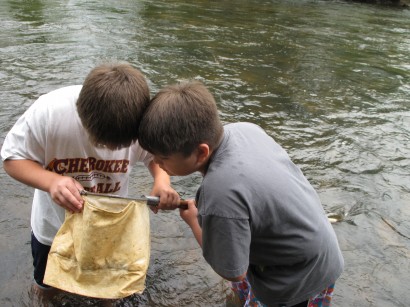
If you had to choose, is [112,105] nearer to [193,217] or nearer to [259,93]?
[193,217]

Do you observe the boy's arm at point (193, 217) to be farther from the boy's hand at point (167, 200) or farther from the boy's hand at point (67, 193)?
the boy's hand at point (67, 193)

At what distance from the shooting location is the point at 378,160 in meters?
4.51

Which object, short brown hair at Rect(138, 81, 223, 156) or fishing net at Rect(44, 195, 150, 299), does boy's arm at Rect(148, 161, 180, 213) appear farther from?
short brown hair at Rect(138, 81, 223, 156)

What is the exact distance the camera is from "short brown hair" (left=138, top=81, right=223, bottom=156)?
1.60m

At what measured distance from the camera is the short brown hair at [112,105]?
1.69 meters

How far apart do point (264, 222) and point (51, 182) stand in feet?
3.00

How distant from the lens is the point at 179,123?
160cm

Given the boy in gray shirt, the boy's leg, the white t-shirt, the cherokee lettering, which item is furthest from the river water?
the boy in gray shirt

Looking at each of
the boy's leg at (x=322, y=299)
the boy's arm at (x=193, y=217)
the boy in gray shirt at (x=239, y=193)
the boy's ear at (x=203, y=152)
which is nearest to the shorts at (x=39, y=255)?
the boy's arm at (x=193, y=217)

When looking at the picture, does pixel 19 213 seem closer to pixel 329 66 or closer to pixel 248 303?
pixel 248 303

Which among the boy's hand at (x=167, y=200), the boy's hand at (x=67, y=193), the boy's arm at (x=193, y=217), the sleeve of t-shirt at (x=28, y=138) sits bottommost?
the boy's arm at (x=193, y=217)

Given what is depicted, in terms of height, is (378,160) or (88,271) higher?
(88,271)

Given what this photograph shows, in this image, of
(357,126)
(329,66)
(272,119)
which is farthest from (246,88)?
(329,66)

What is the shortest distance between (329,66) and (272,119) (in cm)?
310
